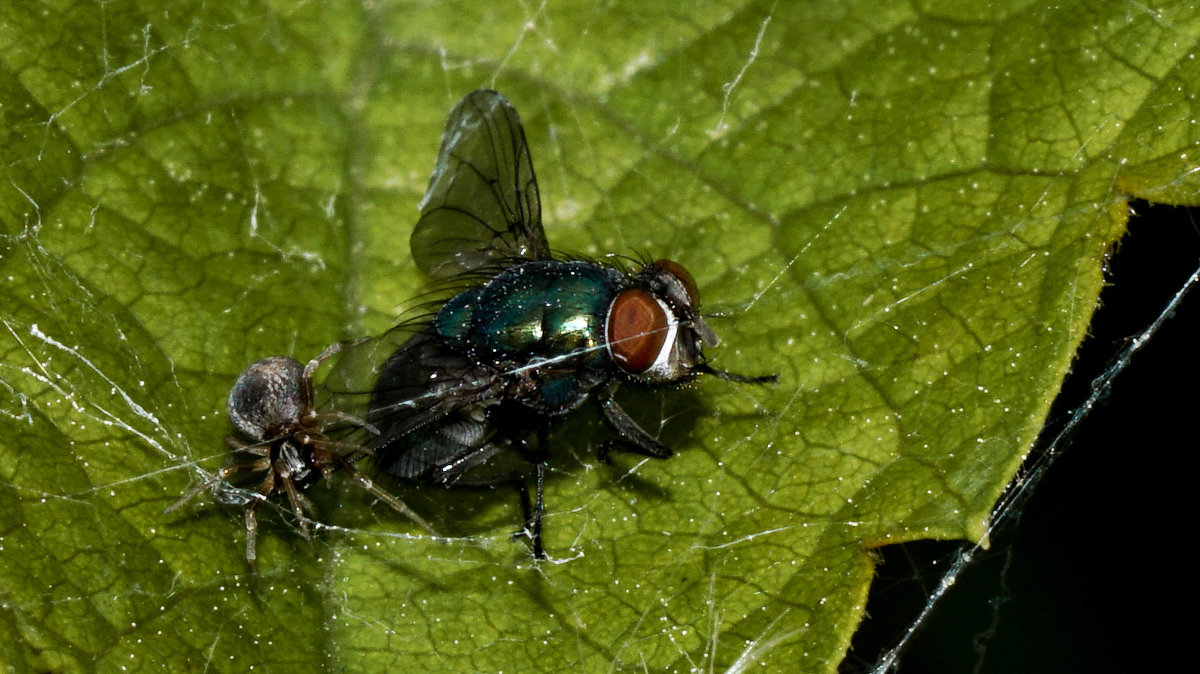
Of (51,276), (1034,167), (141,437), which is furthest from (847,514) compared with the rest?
(51,276)

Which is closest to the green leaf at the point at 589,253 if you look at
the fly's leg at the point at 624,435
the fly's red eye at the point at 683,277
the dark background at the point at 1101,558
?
the fly's leg at the point at 624,435

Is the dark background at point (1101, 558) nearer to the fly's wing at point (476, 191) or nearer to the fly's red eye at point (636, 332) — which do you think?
the fly's red eye at point (636, 332)

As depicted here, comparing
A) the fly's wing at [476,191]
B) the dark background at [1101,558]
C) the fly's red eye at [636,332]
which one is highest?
the fly's wing at [476,191]

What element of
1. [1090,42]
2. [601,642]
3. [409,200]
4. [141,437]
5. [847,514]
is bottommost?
[601,642]

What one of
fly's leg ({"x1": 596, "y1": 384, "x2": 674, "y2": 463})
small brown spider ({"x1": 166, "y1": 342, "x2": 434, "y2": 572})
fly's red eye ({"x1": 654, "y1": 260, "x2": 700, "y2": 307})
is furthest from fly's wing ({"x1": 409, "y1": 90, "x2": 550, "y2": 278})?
small brown spider ({"x1": 166, "y1": 342, "x2": 434, "y2": 572})

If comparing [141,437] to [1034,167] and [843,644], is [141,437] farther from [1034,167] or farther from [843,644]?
[1034,167]

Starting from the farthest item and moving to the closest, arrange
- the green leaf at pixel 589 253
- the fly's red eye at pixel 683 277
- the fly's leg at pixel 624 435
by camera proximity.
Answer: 1. the fly's red eye at pixel 683 277
2. the fly's leg at pixel 624 435
3. the green leaf at pixel 589 253

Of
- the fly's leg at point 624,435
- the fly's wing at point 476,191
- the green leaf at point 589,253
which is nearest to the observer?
the green leaf at point 589,253
